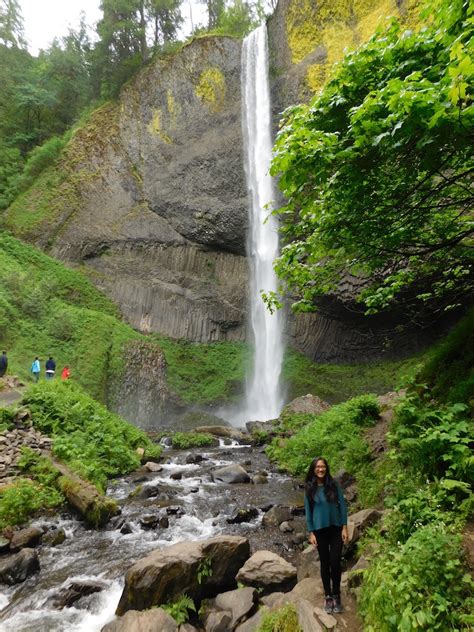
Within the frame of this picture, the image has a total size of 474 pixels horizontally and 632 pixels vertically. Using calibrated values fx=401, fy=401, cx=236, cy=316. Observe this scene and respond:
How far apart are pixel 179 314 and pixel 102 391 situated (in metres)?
10.3

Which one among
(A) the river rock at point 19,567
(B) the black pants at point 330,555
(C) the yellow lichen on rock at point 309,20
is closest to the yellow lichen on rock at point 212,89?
(C) the yellow lichen on rock at point 309,20

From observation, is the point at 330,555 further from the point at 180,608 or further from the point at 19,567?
the point at 19,567

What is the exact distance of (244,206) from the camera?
94.3 ft

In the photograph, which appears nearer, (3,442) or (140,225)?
(3,442)

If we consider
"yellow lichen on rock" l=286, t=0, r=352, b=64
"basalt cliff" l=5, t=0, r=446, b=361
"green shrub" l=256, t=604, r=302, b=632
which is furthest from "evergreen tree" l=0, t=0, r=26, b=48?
"green shrub" l=256, t=604, r=302, b=632

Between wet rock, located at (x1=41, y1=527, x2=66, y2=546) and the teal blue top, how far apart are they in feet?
16.5

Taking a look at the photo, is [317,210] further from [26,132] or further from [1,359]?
[26,132]

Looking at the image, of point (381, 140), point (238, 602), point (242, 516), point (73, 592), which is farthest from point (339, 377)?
point (381, 140)

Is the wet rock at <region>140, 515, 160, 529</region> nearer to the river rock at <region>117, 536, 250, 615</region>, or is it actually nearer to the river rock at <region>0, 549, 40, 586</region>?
the river rock at <region>0, 549, 40, 586</region>

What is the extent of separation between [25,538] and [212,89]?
3295 cm

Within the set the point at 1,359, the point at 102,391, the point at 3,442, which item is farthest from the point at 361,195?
the point at 102,391

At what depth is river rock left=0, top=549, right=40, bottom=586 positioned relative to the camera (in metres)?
5.77

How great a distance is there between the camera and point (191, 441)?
1574 centimetres

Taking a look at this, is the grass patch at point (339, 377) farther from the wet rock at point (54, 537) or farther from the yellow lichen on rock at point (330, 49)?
the wet rock at point (54, 537)
